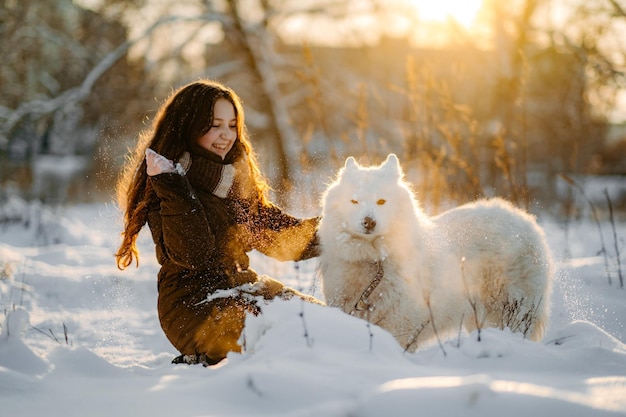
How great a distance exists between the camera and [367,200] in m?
3.53

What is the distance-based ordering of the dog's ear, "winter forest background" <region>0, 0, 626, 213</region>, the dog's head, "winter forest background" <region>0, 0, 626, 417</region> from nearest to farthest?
"winter forest background" <region>0, 0, 626, 417</region> → the dog's head → the dog's ear → "winter forest background" <region>0, 0, 626, 213</region>

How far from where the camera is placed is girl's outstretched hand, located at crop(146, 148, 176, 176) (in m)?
2.96

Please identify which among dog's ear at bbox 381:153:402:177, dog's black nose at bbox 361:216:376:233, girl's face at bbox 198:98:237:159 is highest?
girl's face at bbox 198:98:237:159

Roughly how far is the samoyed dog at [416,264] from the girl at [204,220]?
0.36m

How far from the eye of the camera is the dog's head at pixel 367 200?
3.44 meters

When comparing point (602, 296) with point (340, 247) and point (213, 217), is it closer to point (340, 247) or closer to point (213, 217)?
point (340, 247)

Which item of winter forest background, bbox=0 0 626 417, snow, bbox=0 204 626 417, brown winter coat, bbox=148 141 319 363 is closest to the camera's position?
snow, bbox=0 204 626 417

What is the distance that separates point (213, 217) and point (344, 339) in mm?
1264

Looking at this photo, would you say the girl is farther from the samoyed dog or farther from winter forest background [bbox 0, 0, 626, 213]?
winter forest background [bbox 0, 0, 626, 213]

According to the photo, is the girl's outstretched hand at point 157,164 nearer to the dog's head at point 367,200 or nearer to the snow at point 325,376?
the snow at point 325,376

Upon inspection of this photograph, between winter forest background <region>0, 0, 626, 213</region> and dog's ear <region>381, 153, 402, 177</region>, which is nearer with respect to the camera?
dog's ear <region>381, 153, 402, 177</region>

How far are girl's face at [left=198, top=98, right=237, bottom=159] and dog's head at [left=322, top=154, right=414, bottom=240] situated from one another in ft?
2.71

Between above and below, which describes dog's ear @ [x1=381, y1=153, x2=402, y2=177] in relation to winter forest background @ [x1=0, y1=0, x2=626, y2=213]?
below

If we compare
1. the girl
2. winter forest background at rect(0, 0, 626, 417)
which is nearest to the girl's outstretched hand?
the girl
